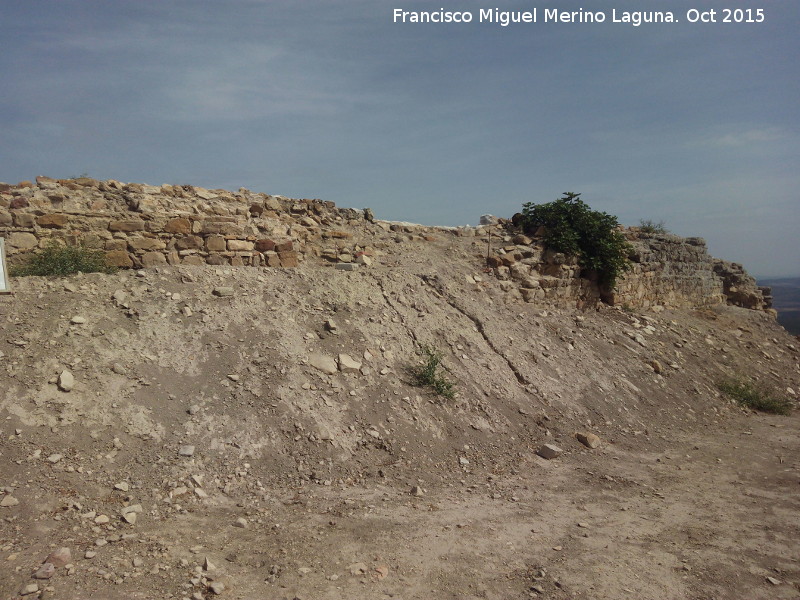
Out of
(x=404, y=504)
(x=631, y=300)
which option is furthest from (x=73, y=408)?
(x=631, y=300)

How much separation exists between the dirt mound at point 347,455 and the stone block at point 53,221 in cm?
97

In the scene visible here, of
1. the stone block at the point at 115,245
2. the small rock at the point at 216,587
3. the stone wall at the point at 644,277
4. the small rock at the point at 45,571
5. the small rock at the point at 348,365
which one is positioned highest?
the stone block at the point at 115,245

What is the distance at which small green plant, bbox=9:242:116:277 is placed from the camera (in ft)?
20.5

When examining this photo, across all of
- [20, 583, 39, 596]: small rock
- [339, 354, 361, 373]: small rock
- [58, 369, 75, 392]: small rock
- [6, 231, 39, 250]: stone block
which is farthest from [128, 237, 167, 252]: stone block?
[20, 583, 39, 596]: small rock

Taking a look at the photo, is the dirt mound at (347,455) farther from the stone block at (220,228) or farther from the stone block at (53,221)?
the stone block at (53,221)

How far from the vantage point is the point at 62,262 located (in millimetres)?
6363

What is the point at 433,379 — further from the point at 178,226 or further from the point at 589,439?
the point at 178,226

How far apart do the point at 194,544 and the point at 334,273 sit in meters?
4.63

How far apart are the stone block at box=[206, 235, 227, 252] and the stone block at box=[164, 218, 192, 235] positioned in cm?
28

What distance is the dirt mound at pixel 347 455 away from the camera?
12.1 ft

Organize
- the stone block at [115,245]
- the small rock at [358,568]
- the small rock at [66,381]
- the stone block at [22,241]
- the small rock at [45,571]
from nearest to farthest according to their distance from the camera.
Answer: the small rock at [45,571], the small rock at [358,568], the small rock at [66,381], the stone block at [22,241], the stone block at [115,245]

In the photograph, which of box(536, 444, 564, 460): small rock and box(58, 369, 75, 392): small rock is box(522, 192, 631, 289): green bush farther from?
box(58, 369, 75, 392): small rock

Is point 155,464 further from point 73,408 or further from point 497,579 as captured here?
point 497,579

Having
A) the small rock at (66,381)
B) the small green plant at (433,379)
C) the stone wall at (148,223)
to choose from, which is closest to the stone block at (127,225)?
the stone wall at (148,223)
